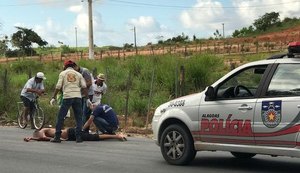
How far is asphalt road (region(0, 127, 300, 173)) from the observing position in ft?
28.2

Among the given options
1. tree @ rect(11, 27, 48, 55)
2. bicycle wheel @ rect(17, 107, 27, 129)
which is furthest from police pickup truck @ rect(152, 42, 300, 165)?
tree @ rect(11, 27, 48, 55)

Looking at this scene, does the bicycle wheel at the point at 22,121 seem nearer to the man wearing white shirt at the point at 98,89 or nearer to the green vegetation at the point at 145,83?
the green vegetation at the point at 145,83

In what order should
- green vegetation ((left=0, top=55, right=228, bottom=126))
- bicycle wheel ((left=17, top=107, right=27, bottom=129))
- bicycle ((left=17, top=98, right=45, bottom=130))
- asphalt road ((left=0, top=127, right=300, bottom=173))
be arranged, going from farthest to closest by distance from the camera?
green vegetation ((left=0, top=55, right=228, bottom=126)), bicycle wheel ((left=17, top=107, right=27, bottom=129)), bicycle ((left=17, top=98, right=45, bottom=130)), asphalt road ((left=0, top=127, right=300, bottom=173))

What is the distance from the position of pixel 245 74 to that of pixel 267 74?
3.23 ft

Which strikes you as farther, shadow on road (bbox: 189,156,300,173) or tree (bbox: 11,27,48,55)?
tree (bbox: 11,27,48,55)

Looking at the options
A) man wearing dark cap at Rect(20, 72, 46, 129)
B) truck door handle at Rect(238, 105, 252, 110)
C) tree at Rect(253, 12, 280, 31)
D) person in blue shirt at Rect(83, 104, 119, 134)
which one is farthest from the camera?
tree at Rect(253, 12, 280, 31)

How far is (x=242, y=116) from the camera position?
311 inches

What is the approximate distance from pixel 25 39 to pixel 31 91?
7262 cm

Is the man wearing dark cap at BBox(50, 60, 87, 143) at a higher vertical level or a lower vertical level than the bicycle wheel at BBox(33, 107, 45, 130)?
higher

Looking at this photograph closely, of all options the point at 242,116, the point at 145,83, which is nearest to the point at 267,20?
the point at 145,83

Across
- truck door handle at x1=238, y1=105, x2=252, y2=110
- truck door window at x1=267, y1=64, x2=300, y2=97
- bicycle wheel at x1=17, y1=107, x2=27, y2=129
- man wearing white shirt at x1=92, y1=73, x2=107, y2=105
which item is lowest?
bicycle wheel at x1=17, y1=107, x2=27, y2=129

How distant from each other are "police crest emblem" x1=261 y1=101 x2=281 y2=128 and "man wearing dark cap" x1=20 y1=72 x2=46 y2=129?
946 cm

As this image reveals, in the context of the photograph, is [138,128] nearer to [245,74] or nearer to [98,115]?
[98,115]

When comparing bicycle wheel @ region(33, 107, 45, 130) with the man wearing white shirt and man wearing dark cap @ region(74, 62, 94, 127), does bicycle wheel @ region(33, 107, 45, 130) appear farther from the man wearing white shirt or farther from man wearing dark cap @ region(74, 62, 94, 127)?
man wearing dark cap @ region(74, 62, 94, 127)
